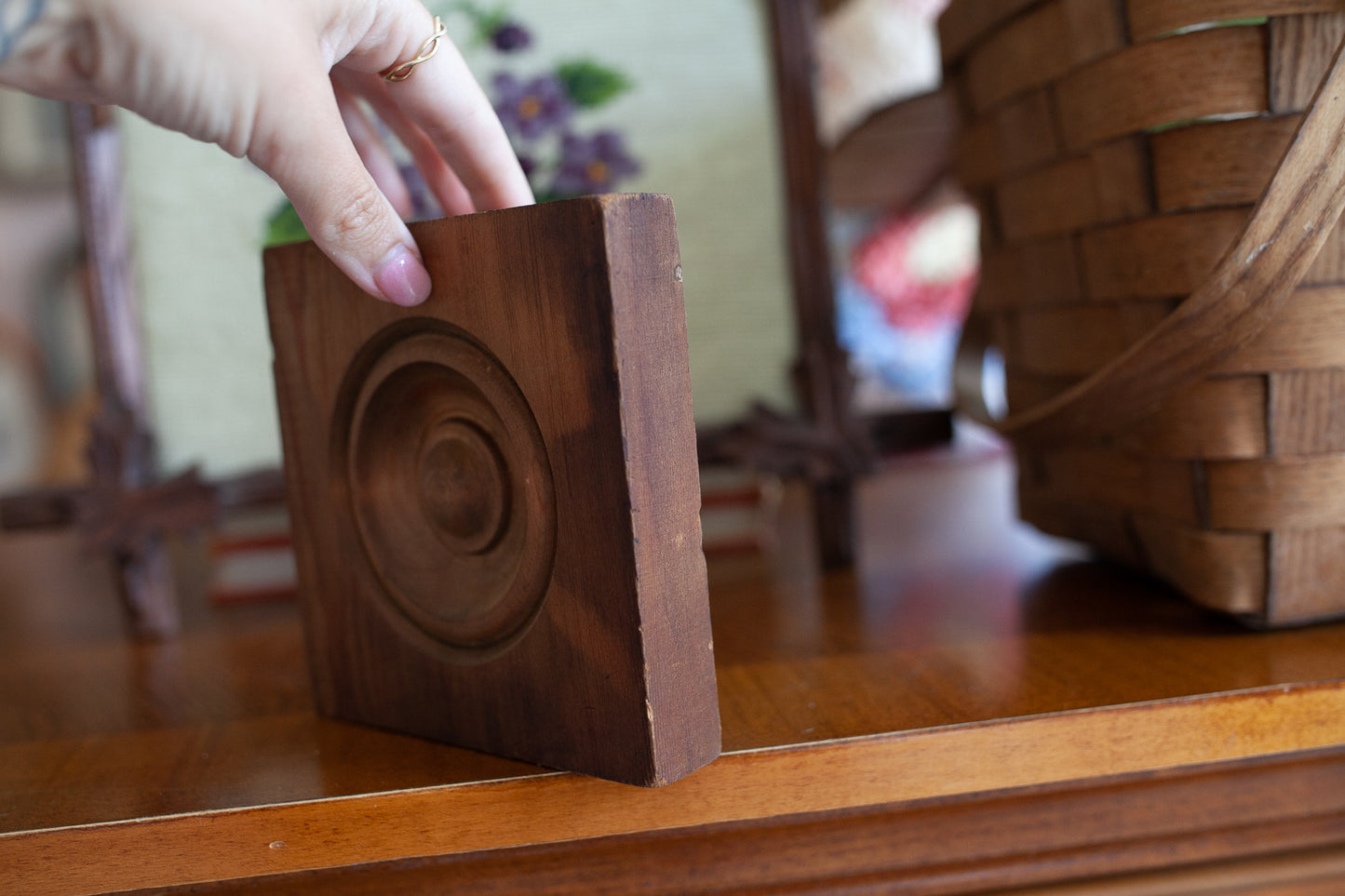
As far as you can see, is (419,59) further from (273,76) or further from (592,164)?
(592,164)

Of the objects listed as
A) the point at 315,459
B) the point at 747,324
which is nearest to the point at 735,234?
the point at 747,324

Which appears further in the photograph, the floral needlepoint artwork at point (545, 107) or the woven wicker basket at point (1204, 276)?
the floral needlepoint artwork at point (545, 107)

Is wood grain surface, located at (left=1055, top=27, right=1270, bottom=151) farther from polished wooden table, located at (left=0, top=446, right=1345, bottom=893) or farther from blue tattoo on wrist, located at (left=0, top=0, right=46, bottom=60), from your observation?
blue tattoo on wrist, located at (left=0, top=0, right=46, bottom=60)

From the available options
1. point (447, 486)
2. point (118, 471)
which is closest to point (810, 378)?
point (447, 486)

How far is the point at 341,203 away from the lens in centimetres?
33

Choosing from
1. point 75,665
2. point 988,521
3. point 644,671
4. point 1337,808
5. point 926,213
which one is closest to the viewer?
point 644,671

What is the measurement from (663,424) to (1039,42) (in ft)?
1.05

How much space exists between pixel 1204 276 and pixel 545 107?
37 cm

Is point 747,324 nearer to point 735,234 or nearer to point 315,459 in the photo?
point 735,234

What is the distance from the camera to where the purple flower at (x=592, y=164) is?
61cm

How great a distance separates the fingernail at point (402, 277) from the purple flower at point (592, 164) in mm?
260

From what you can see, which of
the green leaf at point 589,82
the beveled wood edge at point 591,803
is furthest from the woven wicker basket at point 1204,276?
the green leaf at point 589,82

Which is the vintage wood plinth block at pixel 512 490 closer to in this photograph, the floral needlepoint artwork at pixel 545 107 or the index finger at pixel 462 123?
the index finger at pixel 462 123

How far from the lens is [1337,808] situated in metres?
0.43
